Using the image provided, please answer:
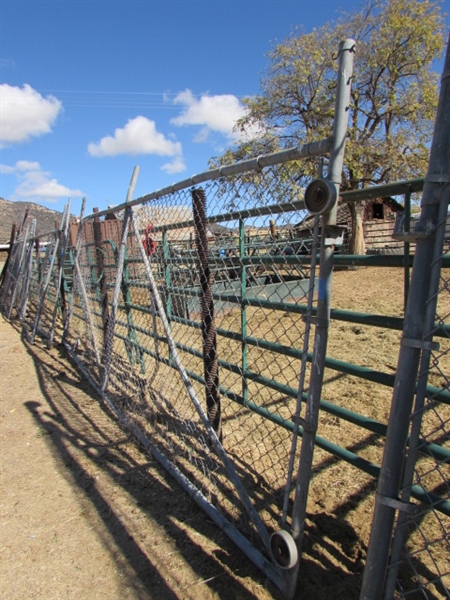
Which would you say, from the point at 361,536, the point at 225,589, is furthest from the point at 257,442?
the point at 225,589

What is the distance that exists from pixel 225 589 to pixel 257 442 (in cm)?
130

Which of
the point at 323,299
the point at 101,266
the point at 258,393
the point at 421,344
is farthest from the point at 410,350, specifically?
the point at 101,266

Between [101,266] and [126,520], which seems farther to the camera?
[101,266]

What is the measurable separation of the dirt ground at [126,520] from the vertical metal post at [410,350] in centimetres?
80

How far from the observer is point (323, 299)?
1486 mm

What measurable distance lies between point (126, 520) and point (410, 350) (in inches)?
81.4

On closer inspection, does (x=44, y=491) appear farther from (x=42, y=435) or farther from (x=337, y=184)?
(x=337, y=184)

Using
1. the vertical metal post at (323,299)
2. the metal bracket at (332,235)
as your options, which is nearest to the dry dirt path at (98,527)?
the vertical metal post at (323,299)

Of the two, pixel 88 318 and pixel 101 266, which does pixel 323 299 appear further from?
pixel 101 266

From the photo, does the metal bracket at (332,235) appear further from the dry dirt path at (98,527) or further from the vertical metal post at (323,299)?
the dry dirt path at (98,527)

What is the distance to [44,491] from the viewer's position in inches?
108

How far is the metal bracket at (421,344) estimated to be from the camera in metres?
1.11

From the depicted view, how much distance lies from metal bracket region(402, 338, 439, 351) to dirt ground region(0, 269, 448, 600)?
1.38 m

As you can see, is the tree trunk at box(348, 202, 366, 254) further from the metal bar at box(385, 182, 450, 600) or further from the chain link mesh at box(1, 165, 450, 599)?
the metal bar at box(385, 182, 450, 600)
